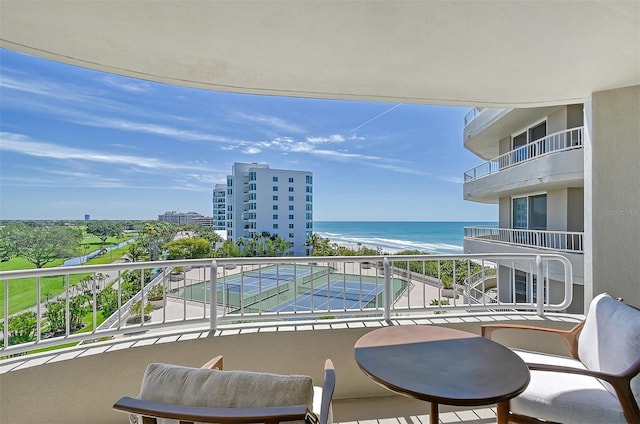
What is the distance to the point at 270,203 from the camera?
29.1m

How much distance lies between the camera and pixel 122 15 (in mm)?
1681

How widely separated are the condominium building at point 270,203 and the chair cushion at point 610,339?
26647 millimetres

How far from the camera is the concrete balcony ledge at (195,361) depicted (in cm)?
193

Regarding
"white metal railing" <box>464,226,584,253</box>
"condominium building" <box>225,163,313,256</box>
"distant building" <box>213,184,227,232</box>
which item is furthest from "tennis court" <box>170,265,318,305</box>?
"condominium building" <box>225,163,313,256</box>

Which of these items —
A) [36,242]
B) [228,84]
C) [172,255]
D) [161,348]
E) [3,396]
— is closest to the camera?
[3,396]

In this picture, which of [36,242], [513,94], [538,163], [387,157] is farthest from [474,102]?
[387,157]

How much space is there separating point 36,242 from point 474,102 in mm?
5908

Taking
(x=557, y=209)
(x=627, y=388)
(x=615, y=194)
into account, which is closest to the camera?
(x=627, y=388)

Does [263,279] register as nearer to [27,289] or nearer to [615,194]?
[27,289]

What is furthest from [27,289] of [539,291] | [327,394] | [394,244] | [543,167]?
[394,244]

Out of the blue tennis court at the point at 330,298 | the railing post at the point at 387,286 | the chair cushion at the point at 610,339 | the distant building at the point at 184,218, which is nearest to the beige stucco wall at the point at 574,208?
the blue tennis court at the point at 330,298

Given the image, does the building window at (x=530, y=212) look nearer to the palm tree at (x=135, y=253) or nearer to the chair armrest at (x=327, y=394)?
the chair armrest at (x=327, y=394)

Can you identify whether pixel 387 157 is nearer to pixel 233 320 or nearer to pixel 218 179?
pixel 218 179

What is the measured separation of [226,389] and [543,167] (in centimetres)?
752
